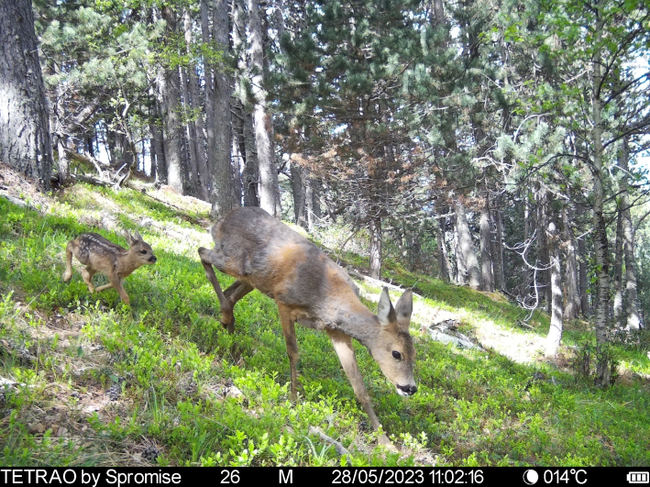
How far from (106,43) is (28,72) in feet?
33.4

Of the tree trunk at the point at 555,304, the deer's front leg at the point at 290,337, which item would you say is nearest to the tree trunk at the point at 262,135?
the tree trunk at the point at 555,304

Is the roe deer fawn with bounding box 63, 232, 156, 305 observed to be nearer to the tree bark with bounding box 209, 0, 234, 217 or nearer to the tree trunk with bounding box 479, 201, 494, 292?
the tree bark with bounding box 209, 0, 234, 217

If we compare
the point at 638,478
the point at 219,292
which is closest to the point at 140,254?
the point at 219,292

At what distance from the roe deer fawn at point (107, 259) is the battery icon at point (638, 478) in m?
5.35

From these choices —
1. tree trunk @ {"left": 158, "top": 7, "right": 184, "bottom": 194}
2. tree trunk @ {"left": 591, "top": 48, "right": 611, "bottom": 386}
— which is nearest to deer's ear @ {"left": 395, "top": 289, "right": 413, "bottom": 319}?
tree trunk @ {"left": 591, "top": 48, "right": 611, "bottom": 386}

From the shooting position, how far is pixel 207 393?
421 cm

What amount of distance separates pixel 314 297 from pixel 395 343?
93cm

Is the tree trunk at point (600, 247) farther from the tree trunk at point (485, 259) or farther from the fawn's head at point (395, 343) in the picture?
the tree trunk at point (485, 259)

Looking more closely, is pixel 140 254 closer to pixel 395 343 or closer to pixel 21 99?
pixel 395 343

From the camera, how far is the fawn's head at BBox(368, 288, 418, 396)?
419 cm

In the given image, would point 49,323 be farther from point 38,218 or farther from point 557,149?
point 557,149

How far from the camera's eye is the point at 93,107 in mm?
17938

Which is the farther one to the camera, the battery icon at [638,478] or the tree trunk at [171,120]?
the tree trunk at [171,120]

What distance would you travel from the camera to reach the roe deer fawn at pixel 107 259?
5.20 m
